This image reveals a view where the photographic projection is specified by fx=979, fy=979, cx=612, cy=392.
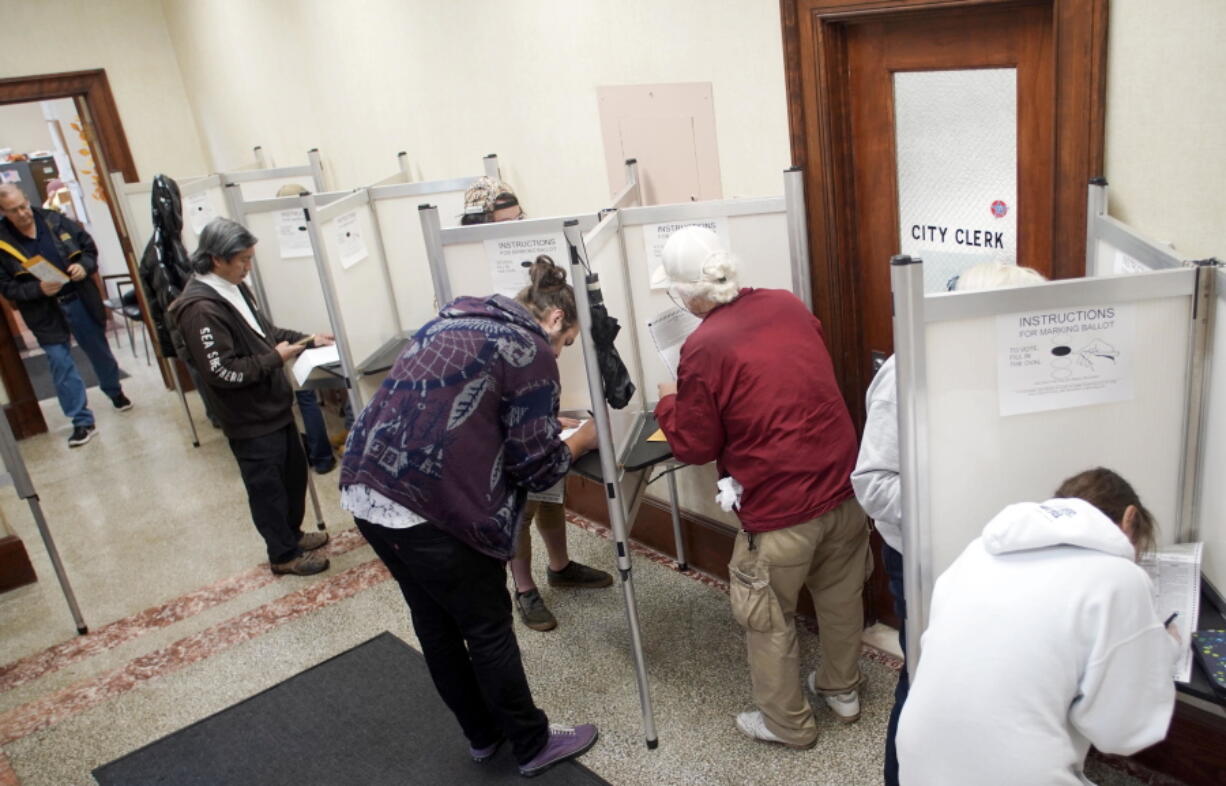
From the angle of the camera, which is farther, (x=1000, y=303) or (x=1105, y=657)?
(x=1000, y=303)

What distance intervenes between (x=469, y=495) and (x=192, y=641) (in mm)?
1863

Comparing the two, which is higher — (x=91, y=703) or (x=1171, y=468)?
(x=1171, y=468)

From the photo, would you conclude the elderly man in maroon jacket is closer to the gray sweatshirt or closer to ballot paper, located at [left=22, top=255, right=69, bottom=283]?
the gray sweatshirt

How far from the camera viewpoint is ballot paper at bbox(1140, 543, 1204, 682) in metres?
1.63

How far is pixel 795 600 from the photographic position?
2.50 metres

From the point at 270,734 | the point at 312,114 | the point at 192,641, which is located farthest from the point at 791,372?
the point at 312,114

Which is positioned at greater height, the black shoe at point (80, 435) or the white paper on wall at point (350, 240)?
the white paper on wall at point (350, 240)

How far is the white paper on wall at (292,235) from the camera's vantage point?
13.4 ft

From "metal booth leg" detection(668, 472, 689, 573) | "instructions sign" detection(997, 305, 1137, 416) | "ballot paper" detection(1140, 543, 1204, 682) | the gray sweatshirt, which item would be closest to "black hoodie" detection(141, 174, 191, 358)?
"metal booth leg" detection(668, 472, 689, 573)

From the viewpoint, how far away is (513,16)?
3.68 m

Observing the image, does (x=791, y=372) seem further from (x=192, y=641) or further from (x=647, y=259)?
(x=192, y=641)

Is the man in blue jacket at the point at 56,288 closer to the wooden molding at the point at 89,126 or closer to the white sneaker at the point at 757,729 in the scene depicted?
the wooden molding at the point at 89,126

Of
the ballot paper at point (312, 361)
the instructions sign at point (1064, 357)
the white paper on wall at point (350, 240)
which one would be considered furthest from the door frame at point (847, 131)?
the ballot paper at point (312, 361)

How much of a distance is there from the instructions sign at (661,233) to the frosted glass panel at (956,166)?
0.48m
